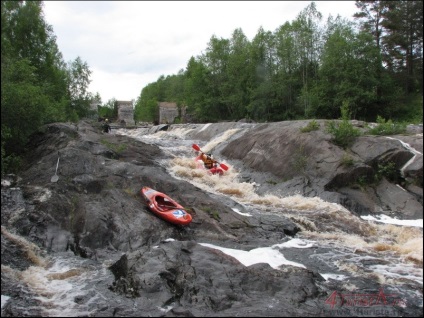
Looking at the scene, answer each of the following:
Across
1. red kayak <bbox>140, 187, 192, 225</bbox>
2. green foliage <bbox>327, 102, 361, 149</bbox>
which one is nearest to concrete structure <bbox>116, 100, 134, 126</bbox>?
green foliage <bbox>327, 102, 361, 149</bbox>

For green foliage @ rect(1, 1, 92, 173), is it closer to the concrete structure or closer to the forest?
the forest

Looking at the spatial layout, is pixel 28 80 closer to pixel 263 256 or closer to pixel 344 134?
pixel 263 256

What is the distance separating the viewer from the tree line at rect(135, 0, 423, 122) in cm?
2527

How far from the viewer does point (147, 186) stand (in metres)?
11.4

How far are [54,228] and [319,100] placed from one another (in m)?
24.8

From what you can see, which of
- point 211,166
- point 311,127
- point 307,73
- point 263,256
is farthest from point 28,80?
point 307,73

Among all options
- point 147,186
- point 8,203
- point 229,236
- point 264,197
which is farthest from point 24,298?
point 264,197

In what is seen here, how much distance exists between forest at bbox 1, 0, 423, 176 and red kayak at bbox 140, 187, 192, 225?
516cm

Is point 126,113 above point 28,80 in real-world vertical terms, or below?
above

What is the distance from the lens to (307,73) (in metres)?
35.6

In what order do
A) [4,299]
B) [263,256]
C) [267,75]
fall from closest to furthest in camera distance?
[4,299] → [263,256] → [267,75]

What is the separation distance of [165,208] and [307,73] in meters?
29.9

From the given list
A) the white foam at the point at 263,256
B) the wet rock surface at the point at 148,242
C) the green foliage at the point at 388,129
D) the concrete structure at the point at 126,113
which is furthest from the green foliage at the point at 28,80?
the concrete structure at the point at 126,113

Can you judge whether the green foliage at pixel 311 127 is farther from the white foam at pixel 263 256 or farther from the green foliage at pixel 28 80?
the green foliage at pixel 28 80
